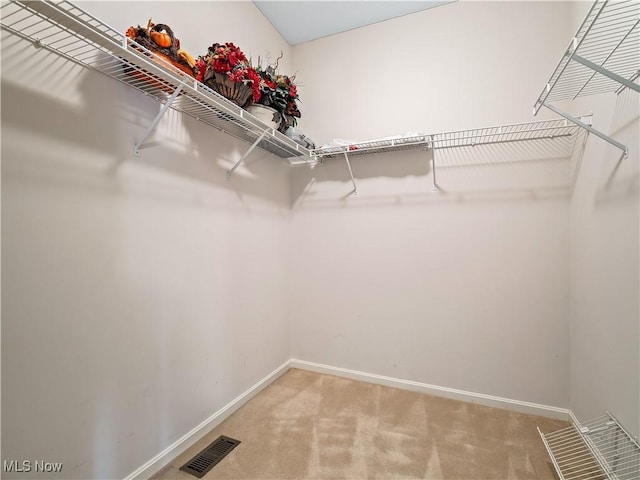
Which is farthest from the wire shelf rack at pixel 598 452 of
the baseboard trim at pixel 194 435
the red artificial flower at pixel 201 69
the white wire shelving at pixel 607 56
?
the red artificial flower at pixel 201 69

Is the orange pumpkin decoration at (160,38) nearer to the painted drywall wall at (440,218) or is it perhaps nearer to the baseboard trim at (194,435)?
the painted drywall wall at (440,218)

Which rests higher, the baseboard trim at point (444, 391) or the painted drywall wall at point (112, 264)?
the painted drywall wall at point (112, 264)

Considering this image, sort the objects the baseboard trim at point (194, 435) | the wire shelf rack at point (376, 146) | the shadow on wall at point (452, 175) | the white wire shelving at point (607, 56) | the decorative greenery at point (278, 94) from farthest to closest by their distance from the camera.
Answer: the wire shelf rack at point (376, 146) → the shadow on wall at point (452, 175) → the decorative greenery at point (278, 94) → the baseboard trim at point (194, 435) → the white wire shelving at point (607, 56)

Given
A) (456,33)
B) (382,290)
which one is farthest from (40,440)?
(456,33)

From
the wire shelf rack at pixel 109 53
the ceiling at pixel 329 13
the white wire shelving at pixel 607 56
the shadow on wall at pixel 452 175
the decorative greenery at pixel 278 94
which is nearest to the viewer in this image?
the wire shelf rack at pixel 109 53

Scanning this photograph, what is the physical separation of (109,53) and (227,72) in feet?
1.56

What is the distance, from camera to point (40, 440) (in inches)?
41.3

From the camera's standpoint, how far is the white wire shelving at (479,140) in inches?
72.7

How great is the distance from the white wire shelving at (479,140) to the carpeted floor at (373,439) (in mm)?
1516

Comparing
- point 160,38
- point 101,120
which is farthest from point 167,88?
point 101,120

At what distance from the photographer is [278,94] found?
186 cm

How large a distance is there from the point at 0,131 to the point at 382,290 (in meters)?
2.14

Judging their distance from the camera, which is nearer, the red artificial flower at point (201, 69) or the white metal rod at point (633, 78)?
the white metal rod at point (633, 78)

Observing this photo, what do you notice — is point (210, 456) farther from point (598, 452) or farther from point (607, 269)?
point (607, 269)
